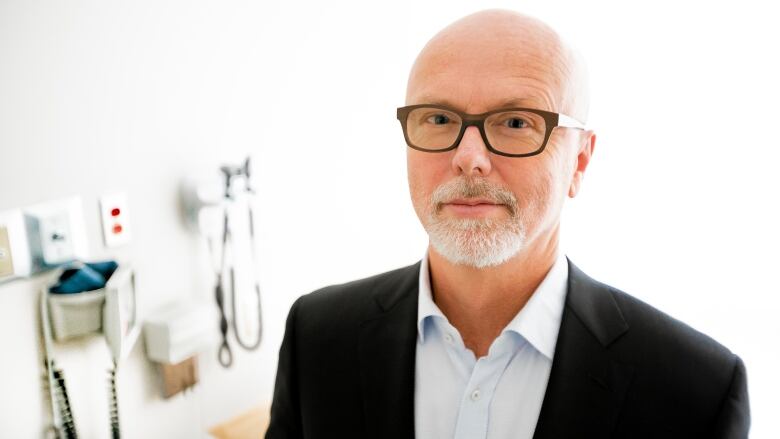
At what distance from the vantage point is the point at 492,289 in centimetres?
90

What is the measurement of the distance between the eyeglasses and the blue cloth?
0.79 meters

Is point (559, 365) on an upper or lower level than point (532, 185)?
lower

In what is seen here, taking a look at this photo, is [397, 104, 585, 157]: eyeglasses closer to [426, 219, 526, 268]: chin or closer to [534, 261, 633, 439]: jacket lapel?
[426, 219, 526, 268]: chin

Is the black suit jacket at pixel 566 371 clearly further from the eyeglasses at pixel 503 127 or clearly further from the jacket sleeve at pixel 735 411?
the eyeglasses at pixel 503 127

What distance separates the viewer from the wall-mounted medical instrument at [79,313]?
3.61 feet

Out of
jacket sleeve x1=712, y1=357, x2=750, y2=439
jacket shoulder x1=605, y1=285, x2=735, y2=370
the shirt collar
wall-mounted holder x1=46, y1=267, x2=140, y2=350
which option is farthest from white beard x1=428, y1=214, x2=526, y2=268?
wall-mounted holder x1=46, y1=267, x2=140, y2=350

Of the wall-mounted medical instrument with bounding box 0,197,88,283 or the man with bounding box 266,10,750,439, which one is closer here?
the man with bounding box 266,10,750,439

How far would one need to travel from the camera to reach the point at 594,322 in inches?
34.4

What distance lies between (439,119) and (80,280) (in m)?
0.84

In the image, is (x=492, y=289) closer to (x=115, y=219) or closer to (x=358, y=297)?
(x=358, y=297)

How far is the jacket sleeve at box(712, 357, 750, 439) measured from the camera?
30.8 inches

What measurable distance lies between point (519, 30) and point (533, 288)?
1.43 feet

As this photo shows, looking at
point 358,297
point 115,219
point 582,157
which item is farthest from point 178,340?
point 582,157

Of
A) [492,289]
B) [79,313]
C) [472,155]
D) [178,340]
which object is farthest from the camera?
[178,340]
